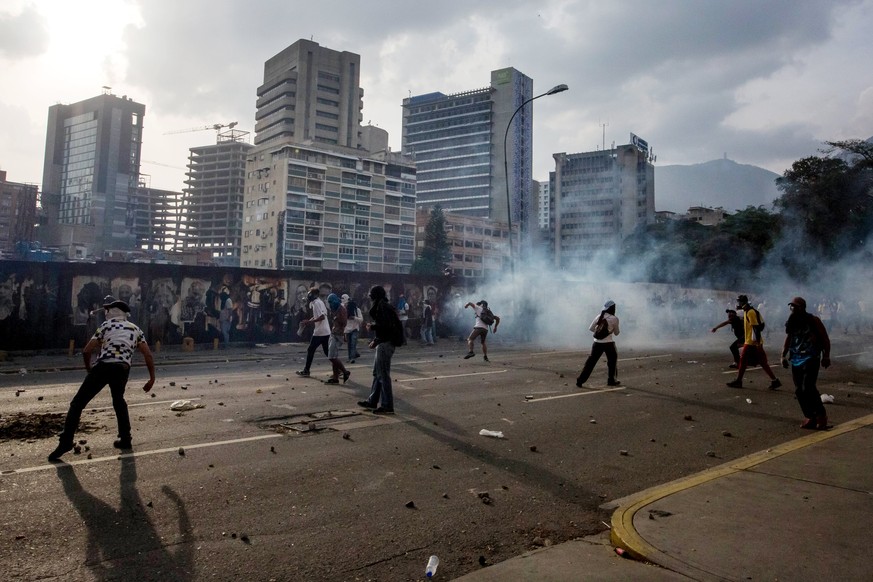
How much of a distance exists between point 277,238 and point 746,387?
94.3 m

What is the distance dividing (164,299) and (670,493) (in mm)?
18020

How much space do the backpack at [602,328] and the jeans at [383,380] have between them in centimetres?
469

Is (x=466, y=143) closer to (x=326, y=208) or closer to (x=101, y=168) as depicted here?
(x=326, y=208)

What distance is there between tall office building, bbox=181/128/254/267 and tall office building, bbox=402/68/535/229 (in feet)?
158

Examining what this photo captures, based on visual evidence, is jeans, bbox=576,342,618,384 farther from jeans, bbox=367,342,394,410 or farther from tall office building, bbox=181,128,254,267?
tall office building, bbox=181,128,254,267

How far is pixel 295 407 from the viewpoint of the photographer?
27.9 feet

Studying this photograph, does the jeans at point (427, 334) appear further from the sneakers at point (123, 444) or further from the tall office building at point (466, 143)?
the tall office building at point (466, 143)

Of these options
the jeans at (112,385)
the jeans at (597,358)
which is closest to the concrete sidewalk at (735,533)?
the jeans at (112,385)

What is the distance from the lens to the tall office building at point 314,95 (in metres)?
128

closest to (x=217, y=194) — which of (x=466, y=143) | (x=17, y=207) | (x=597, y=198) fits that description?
(x=17, y=207)

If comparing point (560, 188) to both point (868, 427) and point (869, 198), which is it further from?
point (868, 427)

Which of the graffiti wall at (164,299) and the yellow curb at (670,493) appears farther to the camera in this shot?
the graffiti wall at (164,299)

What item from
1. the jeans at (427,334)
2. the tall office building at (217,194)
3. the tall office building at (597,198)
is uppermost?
the tall office building at (217,194)

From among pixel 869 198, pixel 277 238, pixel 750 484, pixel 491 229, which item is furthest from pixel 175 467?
pixel 491 229
